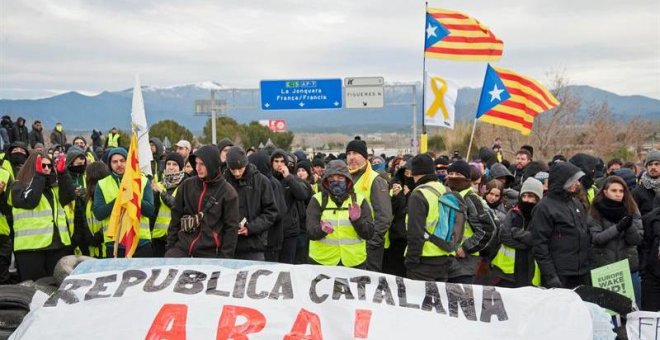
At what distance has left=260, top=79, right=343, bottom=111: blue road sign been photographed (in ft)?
107

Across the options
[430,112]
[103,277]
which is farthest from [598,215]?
[430,112]

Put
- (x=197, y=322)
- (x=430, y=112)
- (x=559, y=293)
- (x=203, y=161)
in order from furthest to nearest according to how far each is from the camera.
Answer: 1. (x=430, y=112)
2. (x=203, y=161)
3. (x=559, y=293)
4. (x=197, y=322)

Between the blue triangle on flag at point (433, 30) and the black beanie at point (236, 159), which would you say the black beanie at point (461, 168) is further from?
the blue triangle on flag at point (433, 30)

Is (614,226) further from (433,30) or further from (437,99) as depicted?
(433,30)

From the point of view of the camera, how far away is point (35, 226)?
21.8 feet

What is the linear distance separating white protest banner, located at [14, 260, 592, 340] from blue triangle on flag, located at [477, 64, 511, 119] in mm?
8625

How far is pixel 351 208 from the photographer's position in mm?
6105

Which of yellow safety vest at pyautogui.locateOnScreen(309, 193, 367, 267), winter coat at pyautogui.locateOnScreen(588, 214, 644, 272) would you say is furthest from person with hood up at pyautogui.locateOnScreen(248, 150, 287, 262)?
winter coat at pyautogui.locateOnScreen(588, 214, 644, 272)

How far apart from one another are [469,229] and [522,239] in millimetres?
558

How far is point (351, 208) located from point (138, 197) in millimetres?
2144

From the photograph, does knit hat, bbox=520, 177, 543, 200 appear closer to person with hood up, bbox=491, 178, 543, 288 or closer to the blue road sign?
person with hood up, bbox=491, 178, 543, 288

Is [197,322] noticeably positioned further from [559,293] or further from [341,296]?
[559,293]

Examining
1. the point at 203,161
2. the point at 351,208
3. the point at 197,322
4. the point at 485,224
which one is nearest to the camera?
the point at 197,322

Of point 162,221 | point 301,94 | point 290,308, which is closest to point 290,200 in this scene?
point 162,221
